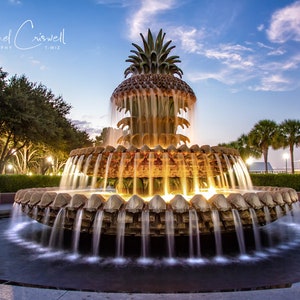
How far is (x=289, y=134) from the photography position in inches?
1639

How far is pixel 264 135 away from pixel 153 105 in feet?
128

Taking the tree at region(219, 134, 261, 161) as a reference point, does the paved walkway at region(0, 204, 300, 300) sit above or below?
below

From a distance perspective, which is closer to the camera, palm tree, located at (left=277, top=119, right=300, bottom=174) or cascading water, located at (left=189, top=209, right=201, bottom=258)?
cascading water, located at (left=189, top=209, right=201, bottom=258)

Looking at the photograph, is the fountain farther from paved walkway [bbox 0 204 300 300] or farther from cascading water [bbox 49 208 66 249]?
paved walkway [bbox 0 204 300 300]

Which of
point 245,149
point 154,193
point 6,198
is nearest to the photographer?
point 154,193

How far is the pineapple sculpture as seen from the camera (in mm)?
8977

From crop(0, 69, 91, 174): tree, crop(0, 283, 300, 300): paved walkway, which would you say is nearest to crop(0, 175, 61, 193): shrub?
crop(0, 69, 91, 174): tree

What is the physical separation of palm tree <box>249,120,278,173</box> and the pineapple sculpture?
1477 inches

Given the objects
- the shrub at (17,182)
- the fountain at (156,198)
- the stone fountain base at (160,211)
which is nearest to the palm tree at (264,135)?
the shrub at (17,182)

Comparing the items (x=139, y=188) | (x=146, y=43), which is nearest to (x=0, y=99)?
(x=146, y=43)

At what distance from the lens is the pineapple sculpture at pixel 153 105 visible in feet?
29.5

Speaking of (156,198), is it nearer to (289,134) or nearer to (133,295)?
(133,295)

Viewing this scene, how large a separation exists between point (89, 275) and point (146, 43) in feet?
27.6

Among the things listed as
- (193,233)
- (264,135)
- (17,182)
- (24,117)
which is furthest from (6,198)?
(264,135)
